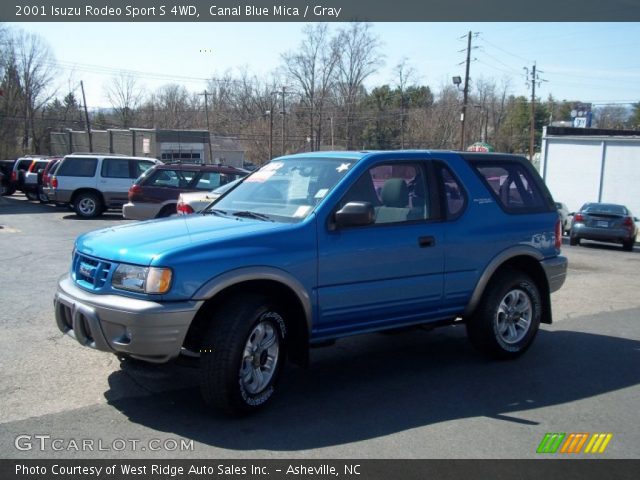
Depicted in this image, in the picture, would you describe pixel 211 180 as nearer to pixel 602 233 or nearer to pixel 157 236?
pixel 157 236

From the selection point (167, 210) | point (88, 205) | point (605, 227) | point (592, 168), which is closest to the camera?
point (167, 210)

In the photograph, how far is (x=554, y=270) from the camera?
22.2ft

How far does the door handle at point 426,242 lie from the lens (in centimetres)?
562

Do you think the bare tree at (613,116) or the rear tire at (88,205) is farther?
the bare tree at (613,116)

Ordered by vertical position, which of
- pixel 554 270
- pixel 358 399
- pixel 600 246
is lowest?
pixel 600 246

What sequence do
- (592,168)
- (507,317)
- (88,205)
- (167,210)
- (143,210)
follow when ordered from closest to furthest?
(507,317), (167,210), (143,210), (88,205), (592,168)

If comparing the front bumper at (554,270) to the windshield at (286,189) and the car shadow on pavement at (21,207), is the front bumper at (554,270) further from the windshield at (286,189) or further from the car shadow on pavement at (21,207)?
the car shadow on pavement at (21,207)

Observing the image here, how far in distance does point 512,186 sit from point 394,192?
1.68m

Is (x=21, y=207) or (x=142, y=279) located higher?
(x=142, y=279)

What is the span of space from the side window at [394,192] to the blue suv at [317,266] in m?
0.01

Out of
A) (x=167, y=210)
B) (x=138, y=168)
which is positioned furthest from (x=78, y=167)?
(x=167, y=210)

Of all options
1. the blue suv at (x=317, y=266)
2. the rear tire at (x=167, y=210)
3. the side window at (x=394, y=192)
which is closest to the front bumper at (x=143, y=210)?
the rear tire at (x=167, y=210)
